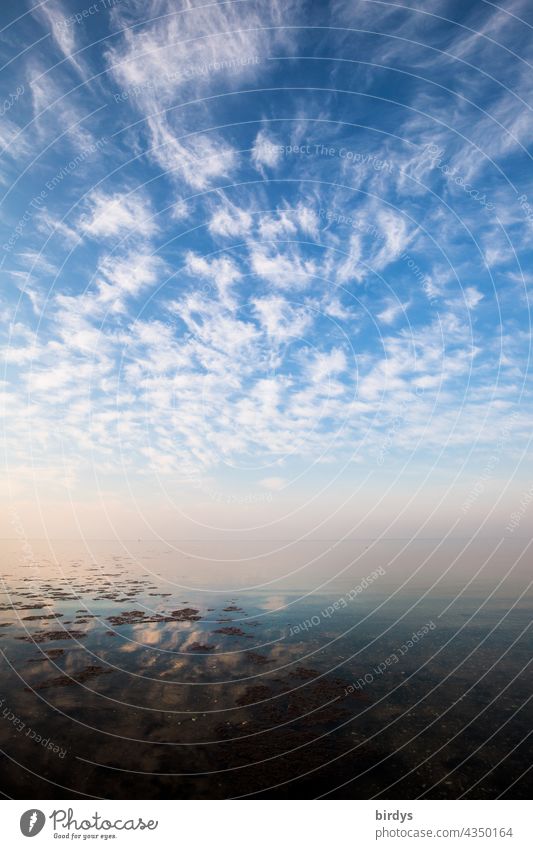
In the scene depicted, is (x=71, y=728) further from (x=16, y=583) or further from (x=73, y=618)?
(x=16, y=583)

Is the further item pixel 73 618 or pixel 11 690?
pixel 73 618

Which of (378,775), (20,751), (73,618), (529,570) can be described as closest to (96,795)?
(20,751)

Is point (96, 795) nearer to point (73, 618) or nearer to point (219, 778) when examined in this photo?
point (219, 778)

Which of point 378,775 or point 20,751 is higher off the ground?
point 20,751
